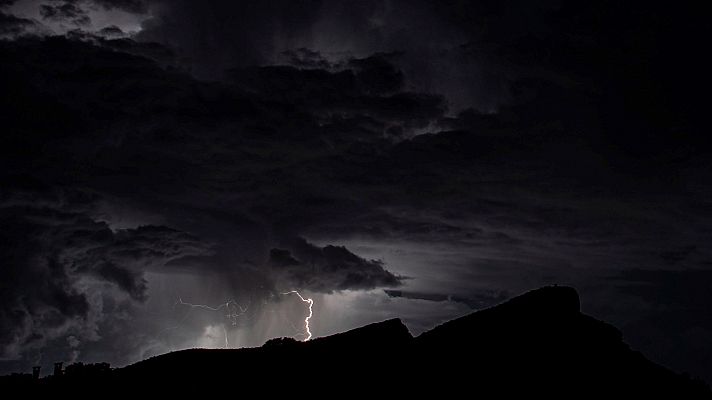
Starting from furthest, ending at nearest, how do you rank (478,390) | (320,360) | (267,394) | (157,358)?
(157,358) → (320,360) → (267,394) → (478,390)

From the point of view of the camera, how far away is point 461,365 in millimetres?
40656

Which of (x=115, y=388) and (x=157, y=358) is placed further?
(x=157, y=358)

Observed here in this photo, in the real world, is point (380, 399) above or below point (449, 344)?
below

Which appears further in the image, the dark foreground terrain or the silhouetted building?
the silhouetted building

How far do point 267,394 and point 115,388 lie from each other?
1363 cm

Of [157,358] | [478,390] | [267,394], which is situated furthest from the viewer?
[157,358]

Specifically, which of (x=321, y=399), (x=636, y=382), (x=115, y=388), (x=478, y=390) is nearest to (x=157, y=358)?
(x=115, y=388)

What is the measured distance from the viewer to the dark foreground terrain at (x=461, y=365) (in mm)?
39281

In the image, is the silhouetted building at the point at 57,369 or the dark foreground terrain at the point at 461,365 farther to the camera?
the silhouetted building at the point at 57,369

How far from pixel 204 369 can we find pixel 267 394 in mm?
8014

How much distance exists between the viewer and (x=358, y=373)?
4228 centimetres

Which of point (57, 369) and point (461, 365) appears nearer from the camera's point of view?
point (461, 365)

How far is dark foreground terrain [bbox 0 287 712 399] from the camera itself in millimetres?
39281

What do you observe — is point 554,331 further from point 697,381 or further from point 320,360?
point 320,360
